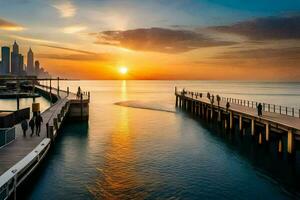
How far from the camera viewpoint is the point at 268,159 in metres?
29.2

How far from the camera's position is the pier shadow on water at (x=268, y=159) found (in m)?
23.0

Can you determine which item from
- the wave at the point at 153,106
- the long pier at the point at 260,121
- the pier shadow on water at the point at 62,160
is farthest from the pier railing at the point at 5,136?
the wave at the point at 153,106

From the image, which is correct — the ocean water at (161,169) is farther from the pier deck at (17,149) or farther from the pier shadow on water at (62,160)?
the pier deck at (17,149)

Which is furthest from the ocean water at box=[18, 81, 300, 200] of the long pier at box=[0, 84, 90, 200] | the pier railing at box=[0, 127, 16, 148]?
the pier railing at box=[0, 127, 16, 148]

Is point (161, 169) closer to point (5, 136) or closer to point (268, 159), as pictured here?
point (268, 159)

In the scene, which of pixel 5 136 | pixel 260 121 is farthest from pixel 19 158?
pixel 260 121

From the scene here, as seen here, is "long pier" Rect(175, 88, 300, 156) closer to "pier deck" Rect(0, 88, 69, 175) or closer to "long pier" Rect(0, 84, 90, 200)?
"long pier" Rect(0, 84, 90, 200)

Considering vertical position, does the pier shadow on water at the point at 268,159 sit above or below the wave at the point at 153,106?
below

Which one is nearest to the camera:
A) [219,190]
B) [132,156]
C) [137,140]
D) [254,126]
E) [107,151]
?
[219,190]

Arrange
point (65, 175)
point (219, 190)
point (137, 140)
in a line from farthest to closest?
point (137, 140), point (65, 175), point (219, 190)

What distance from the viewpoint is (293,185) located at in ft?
73.8

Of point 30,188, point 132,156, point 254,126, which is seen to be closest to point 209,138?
point 254,126

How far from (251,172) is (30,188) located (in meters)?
16.8

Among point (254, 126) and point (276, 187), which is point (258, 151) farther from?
point (276, 187)
